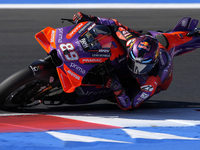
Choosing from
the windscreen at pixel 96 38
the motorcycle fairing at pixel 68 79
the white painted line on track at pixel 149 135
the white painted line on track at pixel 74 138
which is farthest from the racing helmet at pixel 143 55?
the white painted line on track at pixel 74 138

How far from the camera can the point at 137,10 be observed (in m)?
12.5

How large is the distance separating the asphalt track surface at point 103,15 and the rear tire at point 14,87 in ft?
1.19

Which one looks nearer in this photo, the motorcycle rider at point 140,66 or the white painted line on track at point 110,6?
the motorcycle rider at point 140,66

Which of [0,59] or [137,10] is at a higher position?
[0,59]

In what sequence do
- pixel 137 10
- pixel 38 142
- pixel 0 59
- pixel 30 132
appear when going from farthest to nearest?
pixel 137 10
pixel 0 59
pixel 30 132
pixel 38 142

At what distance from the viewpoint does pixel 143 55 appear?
4.91 metres

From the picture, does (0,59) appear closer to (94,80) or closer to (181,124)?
(94,80)

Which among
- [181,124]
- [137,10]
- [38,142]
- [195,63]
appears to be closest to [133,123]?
[181,124]

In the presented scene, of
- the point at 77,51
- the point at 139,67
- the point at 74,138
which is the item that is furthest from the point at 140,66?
the point at 74,138

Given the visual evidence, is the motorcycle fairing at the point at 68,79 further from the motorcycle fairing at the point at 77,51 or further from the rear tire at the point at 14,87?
the rear tire at the point at 14,87

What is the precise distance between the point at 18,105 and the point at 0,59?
9.27 ft

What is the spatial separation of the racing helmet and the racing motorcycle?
0.17 metres

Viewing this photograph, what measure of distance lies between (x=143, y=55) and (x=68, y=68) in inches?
30.7

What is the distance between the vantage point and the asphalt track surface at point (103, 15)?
240 inches
